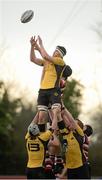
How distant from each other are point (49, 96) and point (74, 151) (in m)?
1.19

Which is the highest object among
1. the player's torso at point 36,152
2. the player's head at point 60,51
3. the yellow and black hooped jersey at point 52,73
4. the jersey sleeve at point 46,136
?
the player's head at point 60,51

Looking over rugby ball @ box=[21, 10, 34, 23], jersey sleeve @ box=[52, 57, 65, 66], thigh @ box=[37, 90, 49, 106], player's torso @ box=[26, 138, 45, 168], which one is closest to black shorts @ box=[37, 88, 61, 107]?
thigh @ box=[37, 90, 49, 106]

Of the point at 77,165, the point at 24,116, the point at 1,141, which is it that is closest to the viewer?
the point at 77,165

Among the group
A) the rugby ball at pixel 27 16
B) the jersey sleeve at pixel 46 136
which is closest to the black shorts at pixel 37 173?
the jersey sleeve at pixel 46 136

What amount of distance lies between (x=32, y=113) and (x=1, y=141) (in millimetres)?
7052

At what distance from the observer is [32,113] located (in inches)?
1806

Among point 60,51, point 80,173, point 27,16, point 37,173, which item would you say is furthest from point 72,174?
point 27,16

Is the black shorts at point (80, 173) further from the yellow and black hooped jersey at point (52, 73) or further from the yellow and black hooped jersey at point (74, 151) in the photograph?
the yellow and black hooped jersey at point (52, 73)

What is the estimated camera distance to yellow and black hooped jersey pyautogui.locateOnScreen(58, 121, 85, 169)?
1207 cm

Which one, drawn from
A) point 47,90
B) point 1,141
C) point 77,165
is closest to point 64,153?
point 77,165

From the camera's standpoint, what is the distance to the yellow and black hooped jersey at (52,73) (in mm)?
12469

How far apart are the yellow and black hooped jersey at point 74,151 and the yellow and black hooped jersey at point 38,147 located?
0.38 metres

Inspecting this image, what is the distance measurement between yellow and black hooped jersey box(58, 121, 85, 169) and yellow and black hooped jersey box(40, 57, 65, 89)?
3.36ft

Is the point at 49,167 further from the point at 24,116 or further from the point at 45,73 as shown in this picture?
the point at 24,116
